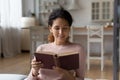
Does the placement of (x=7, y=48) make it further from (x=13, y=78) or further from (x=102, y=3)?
(x=13, y=78)

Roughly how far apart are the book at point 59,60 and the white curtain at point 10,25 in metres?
5.16

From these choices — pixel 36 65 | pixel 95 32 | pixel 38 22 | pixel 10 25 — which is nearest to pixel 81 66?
pixel 36 65

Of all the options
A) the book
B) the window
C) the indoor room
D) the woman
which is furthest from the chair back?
the book

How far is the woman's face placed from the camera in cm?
155

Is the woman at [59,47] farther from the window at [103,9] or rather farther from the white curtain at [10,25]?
the white curtain at [10,25]

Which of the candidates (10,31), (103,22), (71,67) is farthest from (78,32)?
(71,67)

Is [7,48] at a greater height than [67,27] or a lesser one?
lesser

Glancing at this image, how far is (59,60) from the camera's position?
52.6 inches

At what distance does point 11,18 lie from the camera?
21.7ft

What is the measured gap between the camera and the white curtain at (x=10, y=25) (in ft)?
21.0

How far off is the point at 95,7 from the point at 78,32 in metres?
1.57

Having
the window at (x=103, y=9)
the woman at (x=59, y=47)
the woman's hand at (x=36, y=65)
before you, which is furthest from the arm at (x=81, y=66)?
the window at (x=103, y=9)

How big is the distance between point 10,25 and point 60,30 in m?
5.17

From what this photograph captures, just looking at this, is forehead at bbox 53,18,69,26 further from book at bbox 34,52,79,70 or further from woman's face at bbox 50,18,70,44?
book at bbox 34,52,79,70
